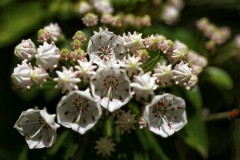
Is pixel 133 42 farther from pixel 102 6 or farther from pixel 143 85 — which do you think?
pixel 102 6

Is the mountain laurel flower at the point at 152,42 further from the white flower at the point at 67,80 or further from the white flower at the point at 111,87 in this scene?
the white flower at the point at 67,80

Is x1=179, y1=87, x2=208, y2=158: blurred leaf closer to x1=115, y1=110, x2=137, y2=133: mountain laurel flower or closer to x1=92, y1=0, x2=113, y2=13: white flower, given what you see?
x1=115, y1=110, x2=137, y2=133: mountain laurel flower

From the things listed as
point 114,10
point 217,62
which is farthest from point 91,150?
point 217,62

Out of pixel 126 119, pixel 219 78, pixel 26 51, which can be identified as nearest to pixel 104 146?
pixel 126 119

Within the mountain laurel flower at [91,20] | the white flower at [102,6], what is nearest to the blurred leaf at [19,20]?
the white flower at [102,6]

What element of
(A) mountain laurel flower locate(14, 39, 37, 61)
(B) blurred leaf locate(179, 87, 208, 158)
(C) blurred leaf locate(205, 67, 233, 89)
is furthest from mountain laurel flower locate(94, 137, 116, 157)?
(C) blurred leaf locate(205, 67, 233, 89)

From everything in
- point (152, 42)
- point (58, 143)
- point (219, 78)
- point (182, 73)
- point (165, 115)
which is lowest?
point (219, 78)

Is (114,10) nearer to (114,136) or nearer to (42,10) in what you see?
(42,10)
